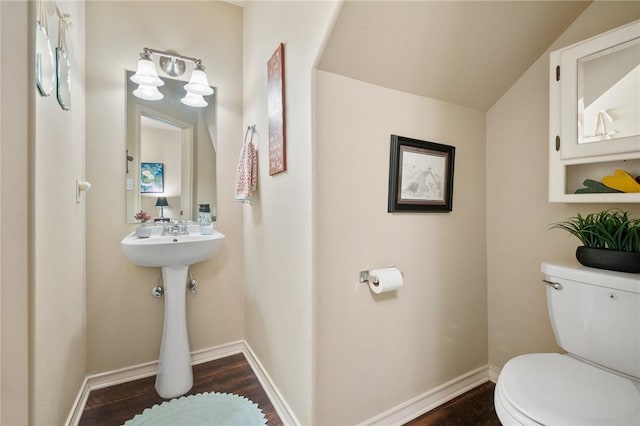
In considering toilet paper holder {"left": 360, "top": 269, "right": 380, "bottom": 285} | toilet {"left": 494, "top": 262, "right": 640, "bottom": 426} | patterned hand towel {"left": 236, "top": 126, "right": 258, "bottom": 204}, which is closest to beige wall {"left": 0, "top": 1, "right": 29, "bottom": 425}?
patterned hand towel {"left": 236, "top": 126, "right": 258, "bottom": 204}

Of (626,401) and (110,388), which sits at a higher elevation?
(626,401)

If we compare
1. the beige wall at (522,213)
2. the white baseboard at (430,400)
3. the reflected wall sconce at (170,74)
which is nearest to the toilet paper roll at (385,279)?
the white baseboard at (430,400)

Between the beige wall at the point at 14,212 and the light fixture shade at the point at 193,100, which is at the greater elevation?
the light fixture shade at the point at 193,100

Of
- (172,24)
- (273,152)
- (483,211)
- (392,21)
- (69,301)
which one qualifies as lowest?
(69,301)

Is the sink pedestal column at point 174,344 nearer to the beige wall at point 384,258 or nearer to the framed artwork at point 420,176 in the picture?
the beige wall at point 384,258

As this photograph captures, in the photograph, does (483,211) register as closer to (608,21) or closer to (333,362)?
(608,21)

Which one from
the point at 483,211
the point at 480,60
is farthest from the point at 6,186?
the point at 483,211

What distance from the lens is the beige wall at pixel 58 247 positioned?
94cm

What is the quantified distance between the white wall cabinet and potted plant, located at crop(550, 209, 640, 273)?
0.31ft

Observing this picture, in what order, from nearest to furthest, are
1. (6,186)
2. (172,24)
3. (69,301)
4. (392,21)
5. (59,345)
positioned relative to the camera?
(6,186) → (392,21) → (59,345) → (69,301) → (172,24)

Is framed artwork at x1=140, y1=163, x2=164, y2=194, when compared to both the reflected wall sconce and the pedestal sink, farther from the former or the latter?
the reflected wall sconce

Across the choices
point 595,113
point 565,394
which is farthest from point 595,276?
point 595,113

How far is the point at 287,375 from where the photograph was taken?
1.38 m

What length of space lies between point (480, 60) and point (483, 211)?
0.87 metres
